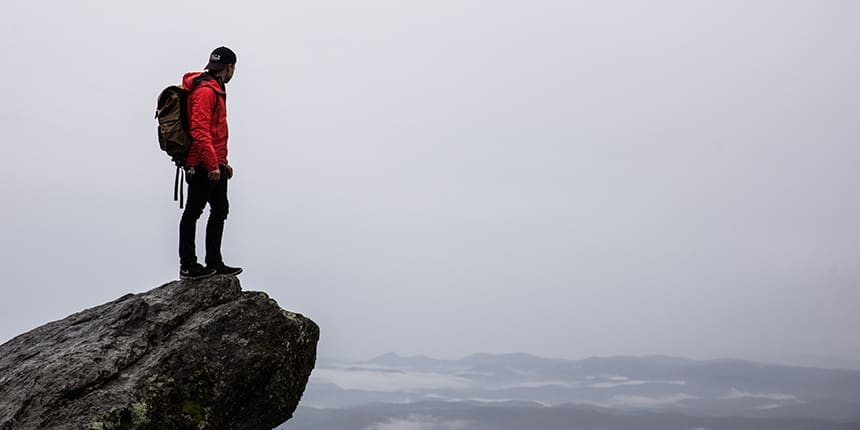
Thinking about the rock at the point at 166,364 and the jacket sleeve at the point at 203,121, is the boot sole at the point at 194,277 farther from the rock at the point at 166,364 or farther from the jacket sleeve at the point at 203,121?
the jacket sleeve at the point at 203,121

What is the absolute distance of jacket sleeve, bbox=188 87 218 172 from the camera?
15.8 metres

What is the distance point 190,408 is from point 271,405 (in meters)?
2.08

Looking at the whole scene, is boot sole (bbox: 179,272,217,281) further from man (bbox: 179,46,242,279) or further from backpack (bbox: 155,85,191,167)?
backpack (bbox: 155,85,191,167)

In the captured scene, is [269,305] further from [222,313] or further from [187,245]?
[187,245]

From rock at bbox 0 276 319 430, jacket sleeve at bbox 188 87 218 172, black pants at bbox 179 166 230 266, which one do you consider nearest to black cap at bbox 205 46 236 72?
jacket sleeve at bbox 188 87 218 172

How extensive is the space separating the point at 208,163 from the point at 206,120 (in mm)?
843

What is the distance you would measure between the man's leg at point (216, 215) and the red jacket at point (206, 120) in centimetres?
77

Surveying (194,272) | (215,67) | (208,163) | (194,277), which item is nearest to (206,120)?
(208,163)

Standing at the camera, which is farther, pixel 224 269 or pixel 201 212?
pixel 224 269

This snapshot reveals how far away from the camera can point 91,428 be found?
543 inches

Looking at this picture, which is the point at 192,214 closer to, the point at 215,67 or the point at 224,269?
the point at 224,269

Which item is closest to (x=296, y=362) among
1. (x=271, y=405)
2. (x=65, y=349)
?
(x=271, y=405)

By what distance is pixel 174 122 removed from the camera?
16.0 meters

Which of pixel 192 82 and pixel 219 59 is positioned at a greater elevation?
pixel 219 59
